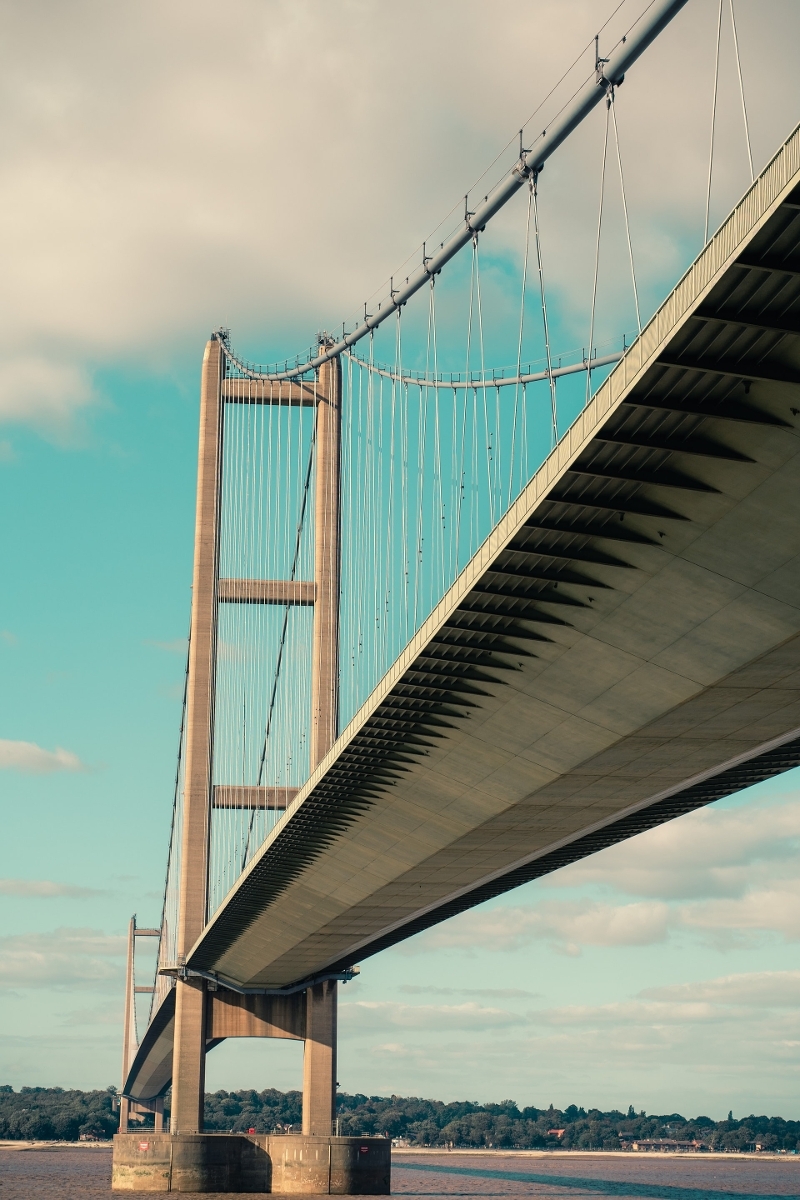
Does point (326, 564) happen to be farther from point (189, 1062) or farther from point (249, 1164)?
point (249, 1164)

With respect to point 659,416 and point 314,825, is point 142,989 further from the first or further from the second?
point 659,416

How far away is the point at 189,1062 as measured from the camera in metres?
56.2

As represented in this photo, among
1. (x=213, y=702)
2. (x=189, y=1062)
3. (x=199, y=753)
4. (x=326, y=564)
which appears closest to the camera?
(x=189, y=1062)

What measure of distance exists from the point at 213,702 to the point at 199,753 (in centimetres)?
206

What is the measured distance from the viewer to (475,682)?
27.8 meters

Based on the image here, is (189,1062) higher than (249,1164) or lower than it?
higher

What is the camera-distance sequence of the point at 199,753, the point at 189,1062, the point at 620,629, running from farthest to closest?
1. the point at 199,753
2. the point at 189,1062
3. the point at 620,629

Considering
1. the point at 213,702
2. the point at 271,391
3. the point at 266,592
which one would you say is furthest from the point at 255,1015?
the point at 271,391

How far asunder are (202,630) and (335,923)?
14980 millimetres

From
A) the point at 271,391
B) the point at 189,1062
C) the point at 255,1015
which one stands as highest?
the point at 271,391

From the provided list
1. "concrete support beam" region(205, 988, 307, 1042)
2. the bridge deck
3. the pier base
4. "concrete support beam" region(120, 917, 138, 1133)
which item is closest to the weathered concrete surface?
the bridge deck

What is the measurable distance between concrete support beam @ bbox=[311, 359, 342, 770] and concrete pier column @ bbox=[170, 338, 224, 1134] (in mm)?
4299

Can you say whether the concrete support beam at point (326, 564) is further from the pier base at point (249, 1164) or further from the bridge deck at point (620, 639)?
the pier base at point (249, 1164)

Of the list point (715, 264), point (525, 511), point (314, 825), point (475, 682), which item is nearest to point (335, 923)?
point (314, 825)
